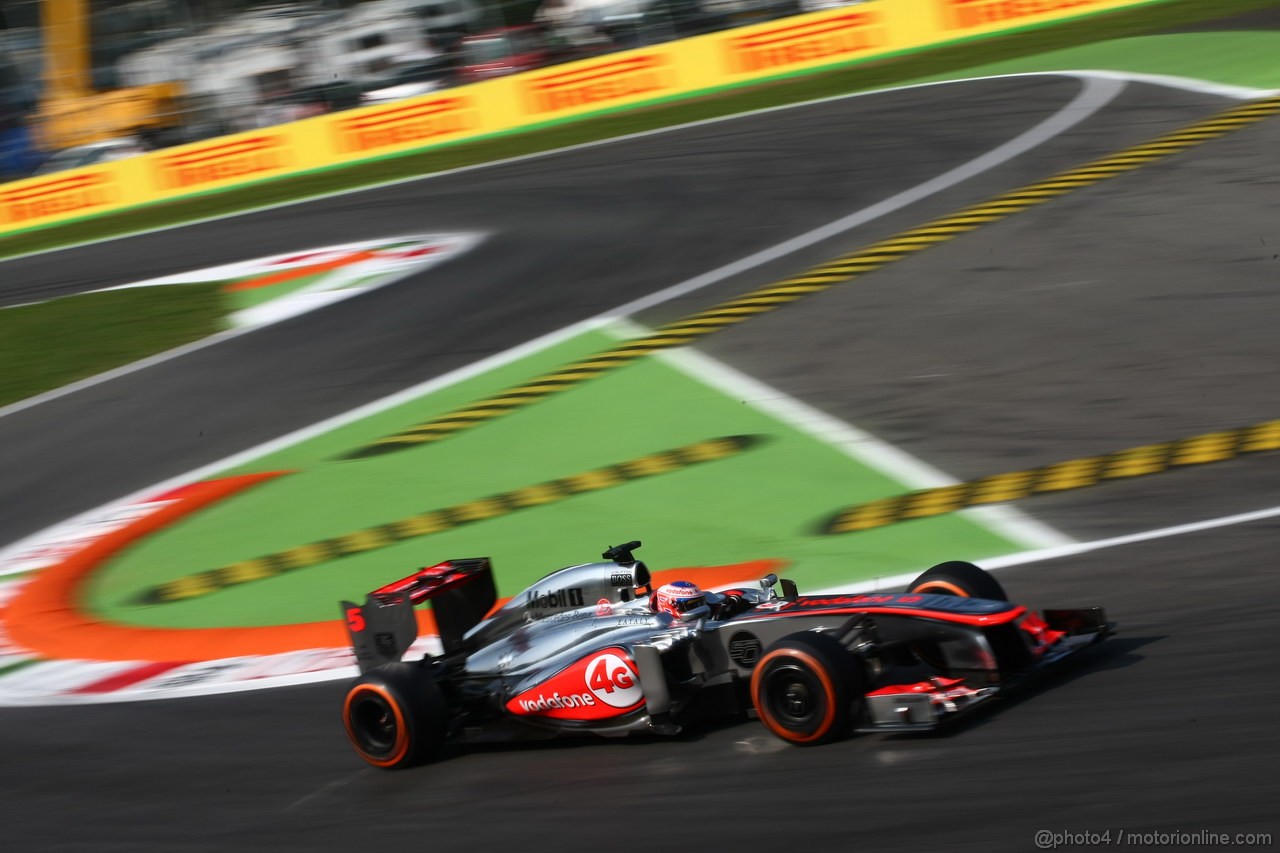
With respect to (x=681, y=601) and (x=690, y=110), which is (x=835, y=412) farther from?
(x=690, y=110)

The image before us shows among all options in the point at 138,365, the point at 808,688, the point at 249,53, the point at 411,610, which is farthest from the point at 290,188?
the point at 808,688

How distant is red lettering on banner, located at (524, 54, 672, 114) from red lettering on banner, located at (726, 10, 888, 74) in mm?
1328

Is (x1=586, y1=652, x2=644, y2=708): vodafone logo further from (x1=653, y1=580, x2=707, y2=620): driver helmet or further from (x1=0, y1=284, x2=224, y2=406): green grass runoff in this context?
(x1=0, y1=284, x2=224, y2=406): green grass runoff

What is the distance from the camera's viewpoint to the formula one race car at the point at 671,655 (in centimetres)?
543

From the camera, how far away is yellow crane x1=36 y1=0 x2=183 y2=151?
2834 cm

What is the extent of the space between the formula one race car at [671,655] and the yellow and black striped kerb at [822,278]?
4.72 metres

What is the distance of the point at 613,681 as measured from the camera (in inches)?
236

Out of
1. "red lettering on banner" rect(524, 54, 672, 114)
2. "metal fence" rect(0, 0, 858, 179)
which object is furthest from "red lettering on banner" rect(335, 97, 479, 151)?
"red lettering on banner" rect(524, 54, 672, 114)

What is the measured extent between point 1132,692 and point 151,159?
24.9m

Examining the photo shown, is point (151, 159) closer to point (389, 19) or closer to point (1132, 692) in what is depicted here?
point (389, 19)

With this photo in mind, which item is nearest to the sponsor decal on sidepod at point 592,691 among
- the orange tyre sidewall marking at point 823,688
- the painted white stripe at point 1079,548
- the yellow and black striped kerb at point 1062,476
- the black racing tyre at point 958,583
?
the orange tyre sidewall marking at point 823,688

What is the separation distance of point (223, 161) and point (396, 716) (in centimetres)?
2221

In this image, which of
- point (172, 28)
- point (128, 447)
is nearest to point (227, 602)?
point (128, 447)

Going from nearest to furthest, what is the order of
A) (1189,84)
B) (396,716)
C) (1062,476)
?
(396,716), (1062,476), (1189,84)
